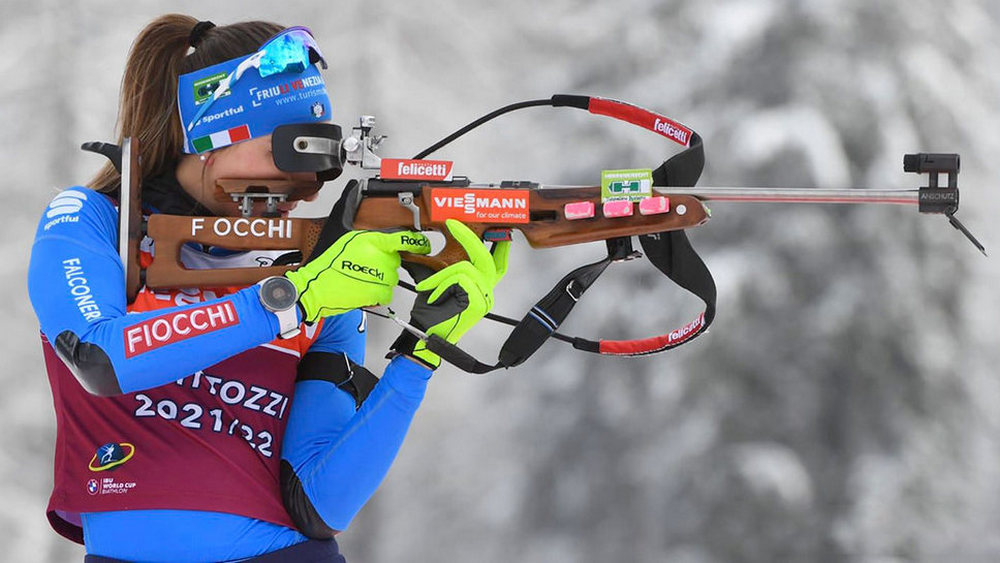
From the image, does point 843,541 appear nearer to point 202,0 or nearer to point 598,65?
point 598,65

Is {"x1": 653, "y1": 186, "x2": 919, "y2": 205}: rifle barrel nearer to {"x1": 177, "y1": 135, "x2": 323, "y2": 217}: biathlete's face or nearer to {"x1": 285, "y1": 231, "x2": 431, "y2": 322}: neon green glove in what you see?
{"x1": 285, "y1": 231, "x2": 431, "y2": 322}: neon green glove

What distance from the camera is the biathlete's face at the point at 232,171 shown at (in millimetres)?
1427

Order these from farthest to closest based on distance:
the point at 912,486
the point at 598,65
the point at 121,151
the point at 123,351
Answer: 1. the point at 598,65
2. the point at 912,486
3. the point at 121,151
4. the point at 123,351

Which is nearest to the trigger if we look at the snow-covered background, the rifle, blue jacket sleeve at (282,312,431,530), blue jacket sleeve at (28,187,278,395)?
the rifle

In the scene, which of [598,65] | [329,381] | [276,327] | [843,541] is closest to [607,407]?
[843,541]

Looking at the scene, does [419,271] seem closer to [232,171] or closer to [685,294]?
[232,171]

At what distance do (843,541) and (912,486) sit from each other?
209mm

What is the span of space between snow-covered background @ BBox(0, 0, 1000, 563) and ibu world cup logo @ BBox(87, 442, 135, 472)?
143cm

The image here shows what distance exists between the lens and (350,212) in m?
1.40

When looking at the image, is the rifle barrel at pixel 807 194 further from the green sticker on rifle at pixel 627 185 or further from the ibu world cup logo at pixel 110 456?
the ibu world cup logo at pixel 110 456

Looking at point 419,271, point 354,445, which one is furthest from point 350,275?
point 354,445

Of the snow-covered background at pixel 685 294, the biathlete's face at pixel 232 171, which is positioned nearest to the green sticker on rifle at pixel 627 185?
the biathlete's face at pixel 232 171

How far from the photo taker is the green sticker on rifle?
1366 mm

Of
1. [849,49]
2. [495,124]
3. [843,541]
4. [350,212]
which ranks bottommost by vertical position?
[843,541]
